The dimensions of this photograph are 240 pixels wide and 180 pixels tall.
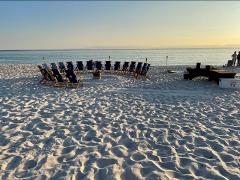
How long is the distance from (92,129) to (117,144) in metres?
0.96

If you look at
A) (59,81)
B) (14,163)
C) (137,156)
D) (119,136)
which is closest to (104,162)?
(137,156)

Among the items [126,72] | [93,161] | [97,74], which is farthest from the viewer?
[126,72]

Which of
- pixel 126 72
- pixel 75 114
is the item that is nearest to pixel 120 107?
pixel 75 114

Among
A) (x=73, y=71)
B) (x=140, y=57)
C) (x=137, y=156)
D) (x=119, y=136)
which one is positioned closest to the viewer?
(x=137, y=156)

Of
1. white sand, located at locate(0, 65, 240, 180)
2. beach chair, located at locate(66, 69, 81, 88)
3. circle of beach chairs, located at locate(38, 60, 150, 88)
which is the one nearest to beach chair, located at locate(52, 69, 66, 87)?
circle of beach chairs, located at locate(38, 60, 150, 88)

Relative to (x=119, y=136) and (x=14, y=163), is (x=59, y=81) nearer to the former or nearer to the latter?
(x=119, y=136)

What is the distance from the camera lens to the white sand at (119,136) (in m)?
3.70

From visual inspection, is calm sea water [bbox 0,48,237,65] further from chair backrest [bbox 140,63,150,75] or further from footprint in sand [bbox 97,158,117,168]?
footprint in sand [bbox 97,158,117,168]

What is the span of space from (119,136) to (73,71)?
637 cm

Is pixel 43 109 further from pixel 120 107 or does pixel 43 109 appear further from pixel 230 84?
pixel 230 84

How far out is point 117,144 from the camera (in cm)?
459

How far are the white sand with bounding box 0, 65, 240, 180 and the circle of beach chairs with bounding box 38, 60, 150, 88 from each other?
173 cm

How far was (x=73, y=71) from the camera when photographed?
35.1 feet

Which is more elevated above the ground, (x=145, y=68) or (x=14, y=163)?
(x=145, y=68)
